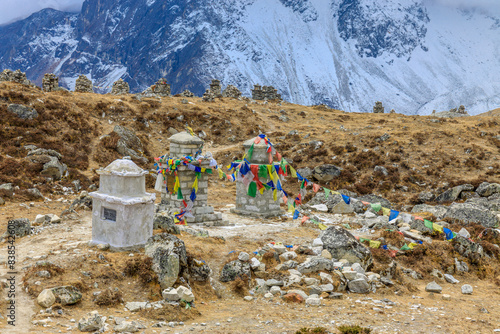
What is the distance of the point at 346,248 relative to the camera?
41.4 ft

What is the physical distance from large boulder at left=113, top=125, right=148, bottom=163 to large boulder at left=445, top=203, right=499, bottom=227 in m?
19.5

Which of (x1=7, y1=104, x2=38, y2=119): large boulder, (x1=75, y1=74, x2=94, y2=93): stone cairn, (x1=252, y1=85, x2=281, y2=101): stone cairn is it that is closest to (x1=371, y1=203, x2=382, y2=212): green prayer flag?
(x1=7, y1=104, x2=38, y2=119): large boulder

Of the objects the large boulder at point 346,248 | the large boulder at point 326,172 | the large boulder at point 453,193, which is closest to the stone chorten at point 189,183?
Answer: the large boulder at point 346,248

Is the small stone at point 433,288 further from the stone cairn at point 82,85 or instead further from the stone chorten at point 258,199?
the stone cairn at point 82,85

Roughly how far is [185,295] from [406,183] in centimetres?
2067

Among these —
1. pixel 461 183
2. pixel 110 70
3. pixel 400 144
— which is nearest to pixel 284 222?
pixel 461 183

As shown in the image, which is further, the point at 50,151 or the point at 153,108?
the point at 153,108

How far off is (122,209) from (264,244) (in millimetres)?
5258

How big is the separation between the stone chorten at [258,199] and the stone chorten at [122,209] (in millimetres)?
8626

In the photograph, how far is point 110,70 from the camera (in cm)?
15425

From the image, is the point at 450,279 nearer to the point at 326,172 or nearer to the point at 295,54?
the point at 326,172

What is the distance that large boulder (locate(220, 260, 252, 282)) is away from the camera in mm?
11094

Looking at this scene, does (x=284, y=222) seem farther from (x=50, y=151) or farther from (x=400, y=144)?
(x=400, y=144)

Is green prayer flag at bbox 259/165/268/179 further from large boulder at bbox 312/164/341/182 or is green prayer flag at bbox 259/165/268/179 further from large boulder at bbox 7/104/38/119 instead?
large boulder at bbox 7/104/38/119
